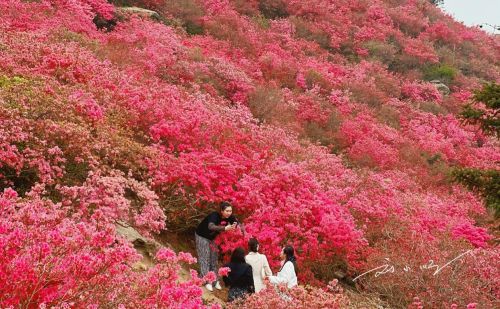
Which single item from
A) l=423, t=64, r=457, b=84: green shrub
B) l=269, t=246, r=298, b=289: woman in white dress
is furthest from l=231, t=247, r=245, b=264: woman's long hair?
l=423, t=64, r=457, b=84: green shrub

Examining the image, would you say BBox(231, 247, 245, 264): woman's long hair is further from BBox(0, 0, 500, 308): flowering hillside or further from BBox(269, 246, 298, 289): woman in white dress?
BBox(0, 0, 500, 308): flowering hillside

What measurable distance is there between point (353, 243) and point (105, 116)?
523cm

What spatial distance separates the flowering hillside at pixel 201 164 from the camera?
4.43 m

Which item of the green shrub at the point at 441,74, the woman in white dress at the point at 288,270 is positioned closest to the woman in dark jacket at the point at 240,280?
the woman in white dress at the point at 288,270

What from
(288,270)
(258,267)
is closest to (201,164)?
(258,267)

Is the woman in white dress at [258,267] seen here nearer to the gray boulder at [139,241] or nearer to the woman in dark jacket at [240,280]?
the woman in dark jacket at [240,280]

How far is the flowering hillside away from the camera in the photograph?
4.43m

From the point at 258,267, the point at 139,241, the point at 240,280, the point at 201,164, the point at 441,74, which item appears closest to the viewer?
the point at 240,280

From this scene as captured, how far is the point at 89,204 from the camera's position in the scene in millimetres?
6820

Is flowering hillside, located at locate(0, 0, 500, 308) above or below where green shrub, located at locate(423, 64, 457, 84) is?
below

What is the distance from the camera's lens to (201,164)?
922 centimetres

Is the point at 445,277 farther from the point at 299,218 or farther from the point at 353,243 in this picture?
the point at 299,218

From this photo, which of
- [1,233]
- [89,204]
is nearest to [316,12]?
[89,204]

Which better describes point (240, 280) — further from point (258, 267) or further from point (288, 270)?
point (288, 270)
